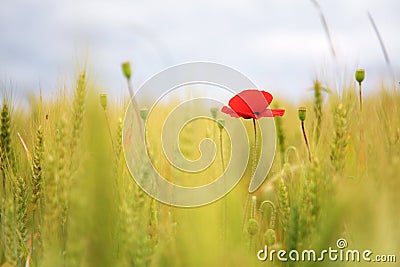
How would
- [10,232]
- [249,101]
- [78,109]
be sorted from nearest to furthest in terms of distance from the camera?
[78,109], [10,232], [249,101]

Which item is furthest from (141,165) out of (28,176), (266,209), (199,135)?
(266,209)

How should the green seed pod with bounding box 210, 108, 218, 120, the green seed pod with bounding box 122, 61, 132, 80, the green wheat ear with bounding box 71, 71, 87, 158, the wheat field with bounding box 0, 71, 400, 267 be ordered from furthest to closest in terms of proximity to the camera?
the green seed pod with bounding box 210, 108, 218, 120
the green seed pod with bounding box 122, 61, 132, 80
the green wheat ear with bounding box 71, 71, 87, 158
the wheat field with bounding box 0, 71, 400, 267

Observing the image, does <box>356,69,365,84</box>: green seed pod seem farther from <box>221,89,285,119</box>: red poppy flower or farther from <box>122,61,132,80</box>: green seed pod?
<box>122,61,132,80</box>: green seed pod

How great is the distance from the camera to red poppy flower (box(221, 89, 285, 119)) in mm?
1105

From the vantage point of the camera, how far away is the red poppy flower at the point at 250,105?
43.5 inches

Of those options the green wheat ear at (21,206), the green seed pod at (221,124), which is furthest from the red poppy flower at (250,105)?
the green wheat ear at (21,206)

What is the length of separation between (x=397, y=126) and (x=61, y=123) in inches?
27.1

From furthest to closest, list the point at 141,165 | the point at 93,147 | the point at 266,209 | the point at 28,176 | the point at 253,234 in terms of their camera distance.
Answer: the point at 266,209 < the point at 28,176 < the point at 253,234 < the point at 141,165 < the point at 93,147

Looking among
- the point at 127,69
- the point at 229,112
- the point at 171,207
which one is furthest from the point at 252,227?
the point at 127,69

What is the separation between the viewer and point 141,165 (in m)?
0.79

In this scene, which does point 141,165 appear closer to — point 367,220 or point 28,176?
point 367,220

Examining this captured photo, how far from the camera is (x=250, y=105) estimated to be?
1115 millimetres

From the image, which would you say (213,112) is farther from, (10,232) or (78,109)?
(10,232)

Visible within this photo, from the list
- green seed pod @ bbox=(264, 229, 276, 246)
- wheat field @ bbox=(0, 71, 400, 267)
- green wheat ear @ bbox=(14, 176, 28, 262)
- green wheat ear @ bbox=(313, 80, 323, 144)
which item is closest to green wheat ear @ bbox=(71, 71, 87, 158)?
wheat field @ bbox=(0, 71, 400, 267)
